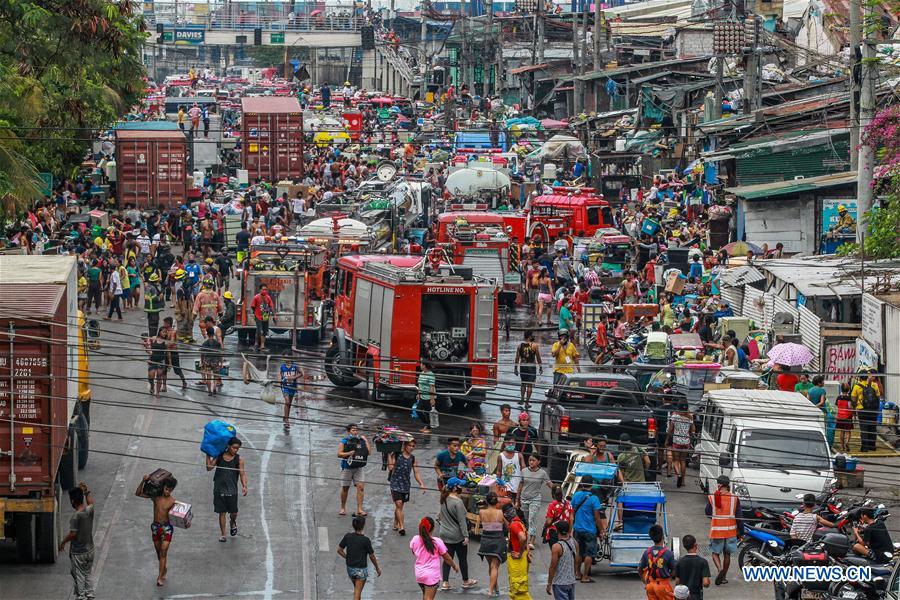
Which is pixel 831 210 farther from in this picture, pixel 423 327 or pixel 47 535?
pixel 47 535

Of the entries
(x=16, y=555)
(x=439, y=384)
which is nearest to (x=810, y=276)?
(x=439, y=384)

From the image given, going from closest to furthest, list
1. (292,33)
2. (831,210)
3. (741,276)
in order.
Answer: (741,276) → (831,210) → (292,33)

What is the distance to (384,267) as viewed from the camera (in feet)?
89.4

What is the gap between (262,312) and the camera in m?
31.6

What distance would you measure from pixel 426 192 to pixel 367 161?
58.5 feet

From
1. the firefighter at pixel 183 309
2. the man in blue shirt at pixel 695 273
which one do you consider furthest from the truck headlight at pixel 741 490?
the man in blue shirt at pixel 695 273

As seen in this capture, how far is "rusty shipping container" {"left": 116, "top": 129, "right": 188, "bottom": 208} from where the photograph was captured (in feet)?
172

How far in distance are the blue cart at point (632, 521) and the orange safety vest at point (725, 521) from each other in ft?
2.25

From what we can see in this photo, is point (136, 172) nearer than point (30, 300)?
No

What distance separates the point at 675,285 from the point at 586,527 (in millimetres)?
17924

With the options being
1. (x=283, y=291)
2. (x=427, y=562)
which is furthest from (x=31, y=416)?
(x=283, y=291)

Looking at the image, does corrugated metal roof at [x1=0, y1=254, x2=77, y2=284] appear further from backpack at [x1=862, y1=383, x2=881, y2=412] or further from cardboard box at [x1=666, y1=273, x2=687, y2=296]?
cardboard box at [x1=666, y1=273, x2=687, y2=296]

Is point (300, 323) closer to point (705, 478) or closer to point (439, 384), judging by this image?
point (439, 384)

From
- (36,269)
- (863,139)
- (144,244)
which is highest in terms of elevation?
(863,139)
